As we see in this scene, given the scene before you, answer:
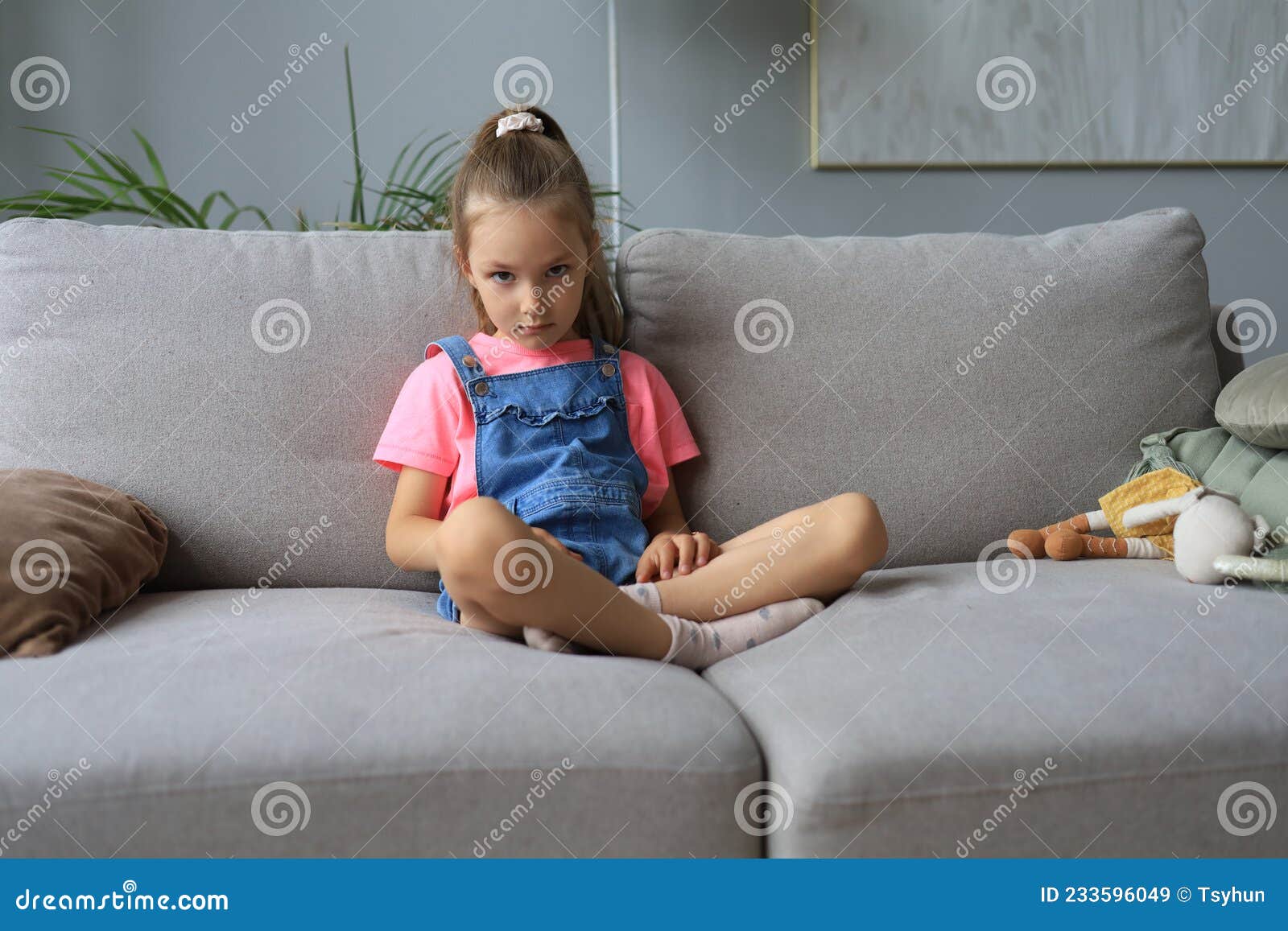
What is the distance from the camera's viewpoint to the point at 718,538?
1440mm

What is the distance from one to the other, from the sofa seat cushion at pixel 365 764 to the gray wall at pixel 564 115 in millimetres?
1799

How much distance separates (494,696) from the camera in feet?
3.03

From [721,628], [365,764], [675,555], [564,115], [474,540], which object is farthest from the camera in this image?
[564,115]

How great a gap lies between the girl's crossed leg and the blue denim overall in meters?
0.14

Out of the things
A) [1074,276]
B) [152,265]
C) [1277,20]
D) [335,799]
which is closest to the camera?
[335,799]

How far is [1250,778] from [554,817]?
58cm

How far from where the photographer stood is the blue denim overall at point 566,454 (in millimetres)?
1340

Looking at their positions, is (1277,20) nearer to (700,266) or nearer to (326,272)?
(700,266)

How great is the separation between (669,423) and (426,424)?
0.31 m

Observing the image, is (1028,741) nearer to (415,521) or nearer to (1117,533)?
(1117,533)

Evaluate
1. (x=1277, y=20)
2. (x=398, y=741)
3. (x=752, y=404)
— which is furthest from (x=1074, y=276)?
(x=1277, y=20)

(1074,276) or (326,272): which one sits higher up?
(1074,276)

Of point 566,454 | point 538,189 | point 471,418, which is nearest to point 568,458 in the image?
point 566,454

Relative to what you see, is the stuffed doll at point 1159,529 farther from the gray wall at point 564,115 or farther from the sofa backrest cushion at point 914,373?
the gray wall at point 564,115
